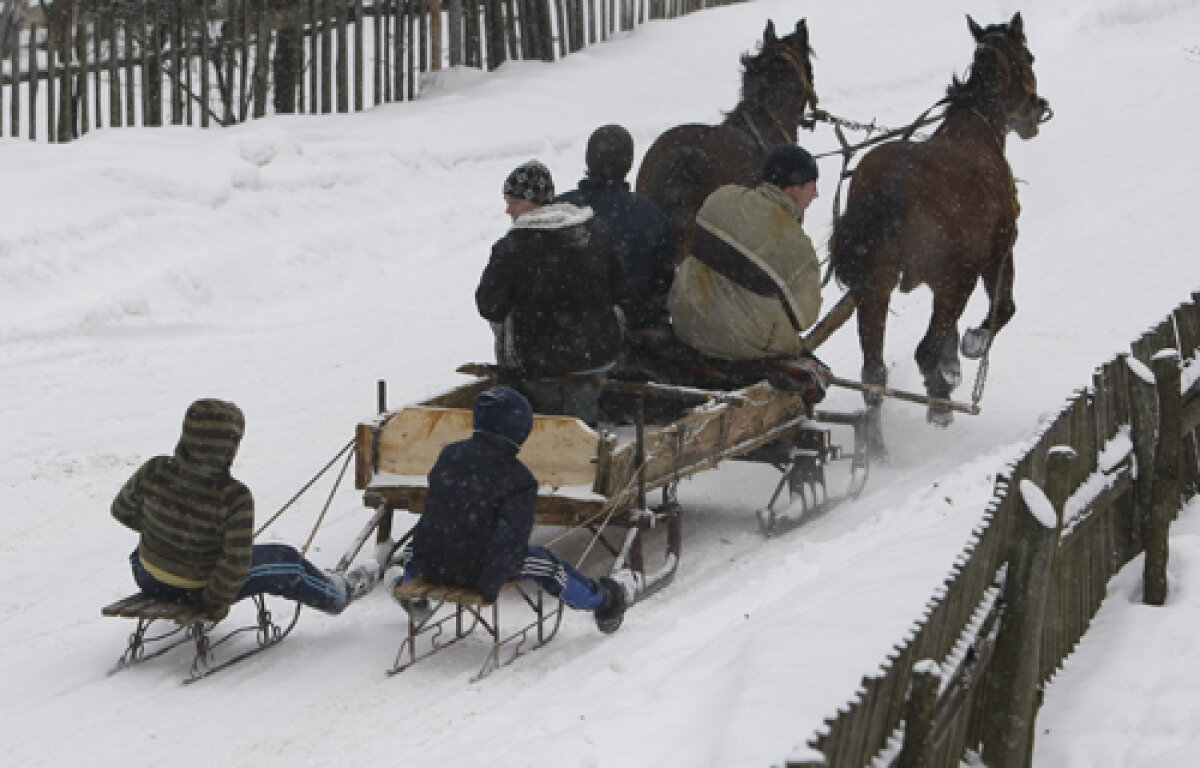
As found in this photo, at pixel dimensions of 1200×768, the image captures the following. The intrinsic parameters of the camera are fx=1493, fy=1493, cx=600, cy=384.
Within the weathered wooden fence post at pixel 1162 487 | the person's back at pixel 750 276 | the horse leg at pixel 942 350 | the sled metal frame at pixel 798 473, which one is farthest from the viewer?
the horse leg at pixel 942 350

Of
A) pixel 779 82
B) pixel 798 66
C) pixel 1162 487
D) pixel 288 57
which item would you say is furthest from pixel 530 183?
pixel 288 57

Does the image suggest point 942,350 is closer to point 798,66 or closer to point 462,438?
point 798,66

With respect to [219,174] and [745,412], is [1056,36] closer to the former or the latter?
[219,174]

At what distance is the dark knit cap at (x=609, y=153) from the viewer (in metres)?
8.16

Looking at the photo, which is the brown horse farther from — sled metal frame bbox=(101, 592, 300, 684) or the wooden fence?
the wooden fence

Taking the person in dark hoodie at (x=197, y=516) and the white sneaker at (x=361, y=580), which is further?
the white sneaker at (x=361, y=580)

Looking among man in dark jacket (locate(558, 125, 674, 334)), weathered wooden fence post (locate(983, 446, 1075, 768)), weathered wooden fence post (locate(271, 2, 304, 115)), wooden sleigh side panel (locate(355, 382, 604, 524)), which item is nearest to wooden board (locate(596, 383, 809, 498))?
wooden sleigh side panel (locate(355, 382, 604, 524))

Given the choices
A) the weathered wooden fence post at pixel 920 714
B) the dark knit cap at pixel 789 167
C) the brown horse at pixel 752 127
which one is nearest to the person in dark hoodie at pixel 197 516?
the weathered wooden fence post at pixel 920 714

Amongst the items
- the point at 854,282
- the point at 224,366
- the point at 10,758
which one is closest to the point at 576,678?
the point at 10,758

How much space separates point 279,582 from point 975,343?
5.27 m

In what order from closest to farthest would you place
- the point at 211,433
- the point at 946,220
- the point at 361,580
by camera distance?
the point at 211,433, the point at 361,580, the point at 946,220

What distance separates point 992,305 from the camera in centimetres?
961

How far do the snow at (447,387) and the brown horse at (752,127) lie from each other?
67.4 inches

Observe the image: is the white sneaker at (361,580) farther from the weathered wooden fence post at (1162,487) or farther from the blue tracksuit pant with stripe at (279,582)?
the weathered wooden fence post at (1162,487)
